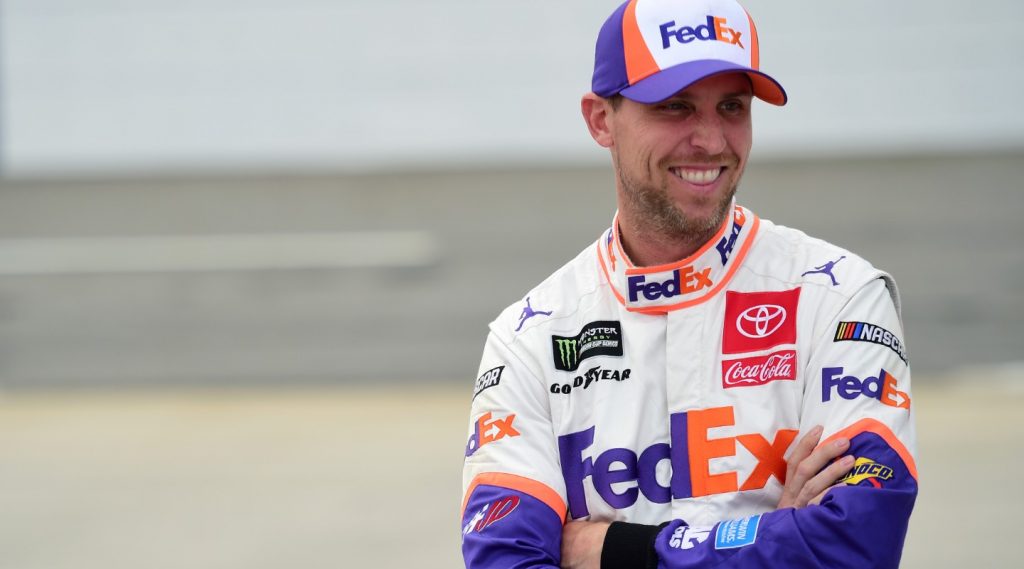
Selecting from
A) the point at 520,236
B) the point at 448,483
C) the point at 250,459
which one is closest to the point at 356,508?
the point at 448,483

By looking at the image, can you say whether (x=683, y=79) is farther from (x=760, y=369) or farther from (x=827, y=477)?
(x=827, y=477)

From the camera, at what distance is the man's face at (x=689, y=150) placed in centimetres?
198

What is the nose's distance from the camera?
77.5 inches

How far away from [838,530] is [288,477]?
5.19 meters

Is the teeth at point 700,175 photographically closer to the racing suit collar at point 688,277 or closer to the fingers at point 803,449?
the racing suit collar at point 688,277

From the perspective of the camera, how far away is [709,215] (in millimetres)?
2041

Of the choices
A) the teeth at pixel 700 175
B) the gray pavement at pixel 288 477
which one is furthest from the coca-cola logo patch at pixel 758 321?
the gray pavement at pixel 288 477

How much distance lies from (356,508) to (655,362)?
423 centimetres

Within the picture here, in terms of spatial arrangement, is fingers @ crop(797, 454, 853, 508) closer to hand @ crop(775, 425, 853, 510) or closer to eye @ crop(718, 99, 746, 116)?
hand @ crop(775, 425, 853, 510)

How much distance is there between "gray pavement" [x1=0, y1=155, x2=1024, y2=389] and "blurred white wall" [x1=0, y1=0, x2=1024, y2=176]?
23 cm

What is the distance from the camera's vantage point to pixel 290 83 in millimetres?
9664

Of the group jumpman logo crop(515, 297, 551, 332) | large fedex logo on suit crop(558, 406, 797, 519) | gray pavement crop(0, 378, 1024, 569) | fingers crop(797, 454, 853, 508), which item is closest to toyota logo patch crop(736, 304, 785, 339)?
large fedex logo on suit crop(558, 406, 797, 519)

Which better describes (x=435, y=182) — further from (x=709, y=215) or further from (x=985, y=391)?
(x=709, y=215)

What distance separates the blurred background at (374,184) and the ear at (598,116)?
661cm
